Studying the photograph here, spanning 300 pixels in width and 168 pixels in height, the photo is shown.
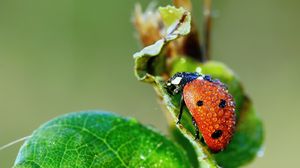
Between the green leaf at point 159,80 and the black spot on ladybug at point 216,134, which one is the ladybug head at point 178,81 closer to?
the green leaf at point 159,80

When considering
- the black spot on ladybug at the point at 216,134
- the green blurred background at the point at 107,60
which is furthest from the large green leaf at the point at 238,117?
the green blurred background at the point at 107,60

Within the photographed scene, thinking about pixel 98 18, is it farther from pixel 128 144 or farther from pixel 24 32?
pixel 128 144

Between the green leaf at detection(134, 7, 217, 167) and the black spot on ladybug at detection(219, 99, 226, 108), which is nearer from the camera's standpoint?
the green leaf at detection(134, 7, 217, 167)

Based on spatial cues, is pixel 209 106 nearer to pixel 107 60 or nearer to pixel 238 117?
pixel 238 117

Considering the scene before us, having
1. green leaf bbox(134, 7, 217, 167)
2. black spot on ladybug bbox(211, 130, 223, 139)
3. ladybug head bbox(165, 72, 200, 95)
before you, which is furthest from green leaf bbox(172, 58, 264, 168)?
green leaf bbox(134, 7, 217, 167)

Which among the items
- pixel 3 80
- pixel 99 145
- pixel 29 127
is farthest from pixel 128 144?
pixel 3 80

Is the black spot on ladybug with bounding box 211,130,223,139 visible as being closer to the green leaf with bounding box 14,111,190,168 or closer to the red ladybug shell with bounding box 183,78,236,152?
the red ladybug shell with bounding box 183,78,236,152
